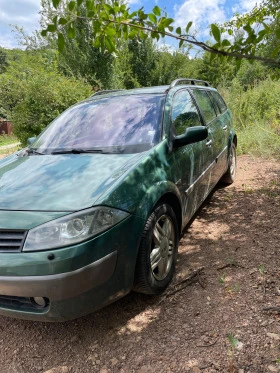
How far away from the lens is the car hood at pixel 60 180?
6.31ft

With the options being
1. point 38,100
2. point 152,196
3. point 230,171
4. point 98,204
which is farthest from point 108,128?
point 38,100

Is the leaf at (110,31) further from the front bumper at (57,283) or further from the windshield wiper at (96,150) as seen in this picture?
the front bumper at (57,283)

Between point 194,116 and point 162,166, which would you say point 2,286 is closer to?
point 162,166

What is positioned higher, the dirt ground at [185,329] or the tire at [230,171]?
the tire at [230,171]

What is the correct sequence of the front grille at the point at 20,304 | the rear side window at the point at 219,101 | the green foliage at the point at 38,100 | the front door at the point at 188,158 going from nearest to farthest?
the front grille at the point at 20,304 < the front door at the point at 188,158 < the rear side window at the point at 219,101 < the green foliage at the point at 38,100

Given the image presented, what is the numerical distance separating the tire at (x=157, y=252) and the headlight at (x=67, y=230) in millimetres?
432

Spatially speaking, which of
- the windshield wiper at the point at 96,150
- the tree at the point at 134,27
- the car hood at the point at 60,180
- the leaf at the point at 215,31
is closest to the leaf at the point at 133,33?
the tree at the point at 134,27

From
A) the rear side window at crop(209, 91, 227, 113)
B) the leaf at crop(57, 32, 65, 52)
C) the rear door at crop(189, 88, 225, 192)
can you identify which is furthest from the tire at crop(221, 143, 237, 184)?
the leaf at crop(57, 32, 65, 52)

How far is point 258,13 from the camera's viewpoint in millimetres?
3062

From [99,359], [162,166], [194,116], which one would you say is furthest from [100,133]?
[99,359]

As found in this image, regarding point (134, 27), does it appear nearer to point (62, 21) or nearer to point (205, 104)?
point (62, 21)

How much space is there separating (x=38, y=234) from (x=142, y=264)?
2.50 ft

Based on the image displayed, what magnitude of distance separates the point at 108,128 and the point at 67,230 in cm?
135

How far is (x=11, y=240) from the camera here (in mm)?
1806
